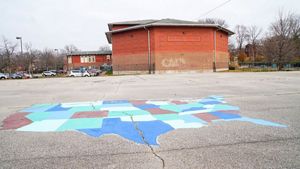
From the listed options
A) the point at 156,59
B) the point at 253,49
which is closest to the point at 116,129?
the point at 156,59

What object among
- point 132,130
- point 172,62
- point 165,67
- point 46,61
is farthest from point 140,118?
point 46,61

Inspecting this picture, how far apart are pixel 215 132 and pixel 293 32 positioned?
47718 millimetres

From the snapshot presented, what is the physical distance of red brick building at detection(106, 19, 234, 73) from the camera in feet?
102

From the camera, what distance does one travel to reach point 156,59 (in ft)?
102

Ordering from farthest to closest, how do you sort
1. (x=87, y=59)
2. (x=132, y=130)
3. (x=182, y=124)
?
(x=87, y=59) < (x=182, y=124) < (x=132, y=130)

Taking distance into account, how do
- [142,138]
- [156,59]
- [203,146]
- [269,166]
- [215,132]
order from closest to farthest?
[269,166]
[203,146]
[142,138]
[215,132]
[156,59]

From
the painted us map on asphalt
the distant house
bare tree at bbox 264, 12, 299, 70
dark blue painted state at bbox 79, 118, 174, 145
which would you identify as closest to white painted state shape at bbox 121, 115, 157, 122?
the painted us map on asphalt

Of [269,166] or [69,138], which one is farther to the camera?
[69,138]

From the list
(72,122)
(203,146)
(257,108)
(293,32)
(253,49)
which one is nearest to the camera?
(203,146)

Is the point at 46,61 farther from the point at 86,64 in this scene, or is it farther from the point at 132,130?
the point at 132,130

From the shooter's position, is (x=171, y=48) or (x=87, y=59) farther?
(x=87, y=59)

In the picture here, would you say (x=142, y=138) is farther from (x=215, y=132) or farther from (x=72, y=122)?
(x=72, y=122)

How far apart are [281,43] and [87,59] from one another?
57303mm

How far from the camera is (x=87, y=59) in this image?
65.4 metres
